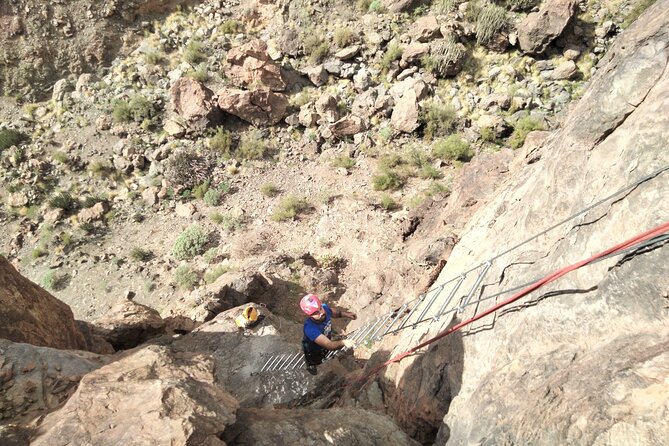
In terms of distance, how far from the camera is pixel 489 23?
12258 mm

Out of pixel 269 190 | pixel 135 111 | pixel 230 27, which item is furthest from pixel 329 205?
pixel 230 27

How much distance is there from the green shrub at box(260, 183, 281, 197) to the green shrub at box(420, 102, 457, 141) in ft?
16.5

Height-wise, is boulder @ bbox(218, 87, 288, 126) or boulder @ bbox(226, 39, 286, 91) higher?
boulder @ bbox(226, 39, 286, 91)

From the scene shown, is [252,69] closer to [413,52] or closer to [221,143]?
[221,143]

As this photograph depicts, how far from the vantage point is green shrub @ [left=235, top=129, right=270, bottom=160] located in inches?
487

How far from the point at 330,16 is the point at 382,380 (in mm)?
13962

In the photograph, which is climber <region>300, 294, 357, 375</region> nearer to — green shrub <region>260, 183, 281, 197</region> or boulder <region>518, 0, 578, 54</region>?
green shrub <region>260, 183, 281, 197</region>

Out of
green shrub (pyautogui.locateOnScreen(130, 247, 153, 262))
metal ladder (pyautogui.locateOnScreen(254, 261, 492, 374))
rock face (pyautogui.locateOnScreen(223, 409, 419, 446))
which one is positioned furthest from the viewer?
green shrub (pyautogui.locateOnScreen(130, 247, 153, 262))

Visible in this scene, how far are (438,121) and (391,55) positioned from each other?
124 inches

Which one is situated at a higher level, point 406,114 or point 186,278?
point 406,114

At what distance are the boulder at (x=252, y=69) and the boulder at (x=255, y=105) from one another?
1.57 ft

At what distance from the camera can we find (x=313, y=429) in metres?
3.23

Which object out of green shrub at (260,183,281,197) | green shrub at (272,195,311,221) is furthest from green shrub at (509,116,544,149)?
green shrub at (260,183,281,197)

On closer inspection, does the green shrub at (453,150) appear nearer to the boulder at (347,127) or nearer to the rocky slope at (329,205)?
the rocky slope at (329,205)
